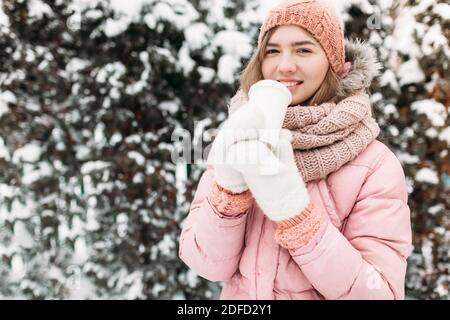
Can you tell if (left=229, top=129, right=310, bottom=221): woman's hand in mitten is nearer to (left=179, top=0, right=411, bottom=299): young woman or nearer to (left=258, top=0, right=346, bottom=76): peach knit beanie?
(left=179, top=0, right=411, bottom=299): young woman

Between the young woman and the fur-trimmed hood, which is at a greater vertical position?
the fur-trimmed hood

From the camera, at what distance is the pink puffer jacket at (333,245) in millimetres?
905

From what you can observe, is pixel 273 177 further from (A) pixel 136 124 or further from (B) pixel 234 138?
(A) pixel 136 124

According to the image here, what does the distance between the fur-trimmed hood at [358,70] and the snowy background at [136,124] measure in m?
1.02

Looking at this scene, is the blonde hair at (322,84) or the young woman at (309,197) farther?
the blonde hair at (322,84)

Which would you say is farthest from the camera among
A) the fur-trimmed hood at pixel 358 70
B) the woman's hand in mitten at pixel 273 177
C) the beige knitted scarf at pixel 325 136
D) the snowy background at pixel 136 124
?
the snowy background at pixel 136 124

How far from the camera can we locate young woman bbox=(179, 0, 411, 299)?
2.89 feet

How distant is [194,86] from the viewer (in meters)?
2.27

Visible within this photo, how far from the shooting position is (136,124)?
2.27 metres

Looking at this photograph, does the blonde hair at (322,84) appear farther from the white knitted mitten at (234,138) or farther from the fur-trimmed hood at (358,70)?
the white knitted mitten at (234,138)

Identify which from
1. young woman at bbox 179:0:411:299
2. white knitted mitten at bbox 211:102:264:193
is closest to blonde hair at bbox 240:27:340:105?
young woman at bbox 179:0:411:299

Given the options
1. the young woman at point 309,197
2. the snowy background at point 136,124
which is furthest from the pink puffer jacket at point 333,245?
the snowy background at point 136,124
